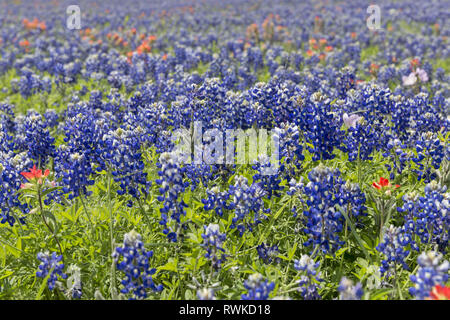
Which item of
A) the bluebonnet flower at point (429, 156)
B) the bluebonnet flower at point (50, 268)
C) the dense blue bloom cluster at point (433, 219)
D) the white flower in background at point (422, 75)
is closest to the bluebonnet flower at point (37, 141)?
the bluebonnet flower at point (50, 268)

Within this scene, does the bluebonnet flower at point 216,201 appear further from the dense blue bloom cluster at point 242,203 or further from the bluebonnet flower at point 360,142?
the bluebonnet flower at point 360,142

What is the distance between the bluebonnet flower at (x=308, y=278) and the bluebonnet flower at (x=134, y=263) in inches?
42.3

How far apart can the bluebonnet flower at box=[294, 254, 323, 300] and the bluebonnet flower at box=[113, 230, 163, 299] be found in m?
1.07

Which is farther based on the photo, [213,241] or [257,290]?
[213,241]

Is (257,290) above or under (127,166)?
under

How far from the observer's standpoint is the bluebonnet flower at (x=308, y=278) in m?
3.14

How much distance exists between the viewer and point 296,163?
4668 mm

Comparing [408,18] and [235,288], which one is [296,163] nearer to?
[235,288]

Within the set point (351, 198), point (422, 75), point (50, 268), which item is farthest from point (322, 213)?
point (422, 75)

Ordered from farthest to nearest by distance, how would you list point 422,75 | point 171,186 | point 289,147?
point 422,75 → point 289,147 → point 171,186

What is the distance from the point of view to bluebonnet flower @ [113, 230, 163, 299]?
3010 mm

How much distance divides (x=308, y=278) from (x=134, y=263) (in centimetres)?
123

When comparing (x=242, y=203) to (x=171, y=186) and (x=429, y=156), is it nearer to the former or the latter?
(x=171, y=186)

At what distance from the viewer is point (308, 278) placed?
3164 mm
